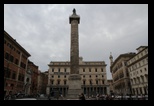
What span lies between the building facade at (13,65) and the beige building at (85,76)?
61.9 ft

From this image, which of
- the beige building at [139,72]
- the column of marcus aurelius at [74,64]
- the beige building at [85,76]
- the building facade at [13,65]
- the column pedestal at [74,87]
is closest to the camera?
the column pedestal at [74,87]

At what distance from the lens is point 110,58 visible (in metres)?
83.8

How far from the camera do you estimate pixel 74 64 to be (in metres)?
24.2

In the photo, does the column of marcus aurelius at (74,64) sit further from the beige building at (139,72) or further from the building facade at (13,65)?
the beige building at (139,72)

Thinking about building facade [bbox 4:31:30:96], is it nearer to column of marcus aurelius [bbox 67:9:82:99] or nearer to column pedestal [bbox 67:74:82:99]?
column of marcus aurelius [bbox 67:9:82:99]

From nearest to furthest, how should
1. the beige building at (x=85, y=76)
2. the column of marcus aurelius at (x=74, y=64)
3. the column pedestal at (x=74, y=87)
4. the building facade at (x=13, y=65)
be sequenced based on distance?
the column pedestal at (x=74, y=87), the column of marcus aurelius at (x=74, y=64), the building facade at (x=13, y=65), the beige building at (x=85, y=76)

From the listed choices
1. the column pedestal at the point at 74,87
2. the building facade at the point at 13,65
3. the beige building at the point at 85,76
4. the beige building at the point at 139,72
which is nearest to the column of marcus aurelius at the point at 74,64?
the column pedestal at the point at 74,87

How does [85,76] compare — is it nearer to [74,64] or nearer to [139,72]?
[139,72]

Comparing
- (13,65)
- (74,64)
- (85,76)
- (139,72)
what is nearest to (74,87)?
(74,64)

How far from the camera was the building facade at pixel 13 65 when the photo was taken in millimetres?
28484

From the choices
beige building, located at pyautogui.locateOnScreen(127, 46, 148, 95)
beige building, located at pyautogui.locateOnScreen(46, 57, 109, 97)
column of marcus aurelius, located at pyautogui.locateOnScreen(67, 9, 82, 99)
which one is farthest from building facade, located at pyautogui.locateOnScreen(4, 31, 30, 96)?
beige building, located at pyautogui.locateOnScreen(127, 46, 148, 95)

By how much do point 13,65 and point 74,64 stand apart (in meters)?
16.0

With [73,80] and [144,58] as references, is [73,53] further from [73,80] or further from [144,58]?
[144,58]
